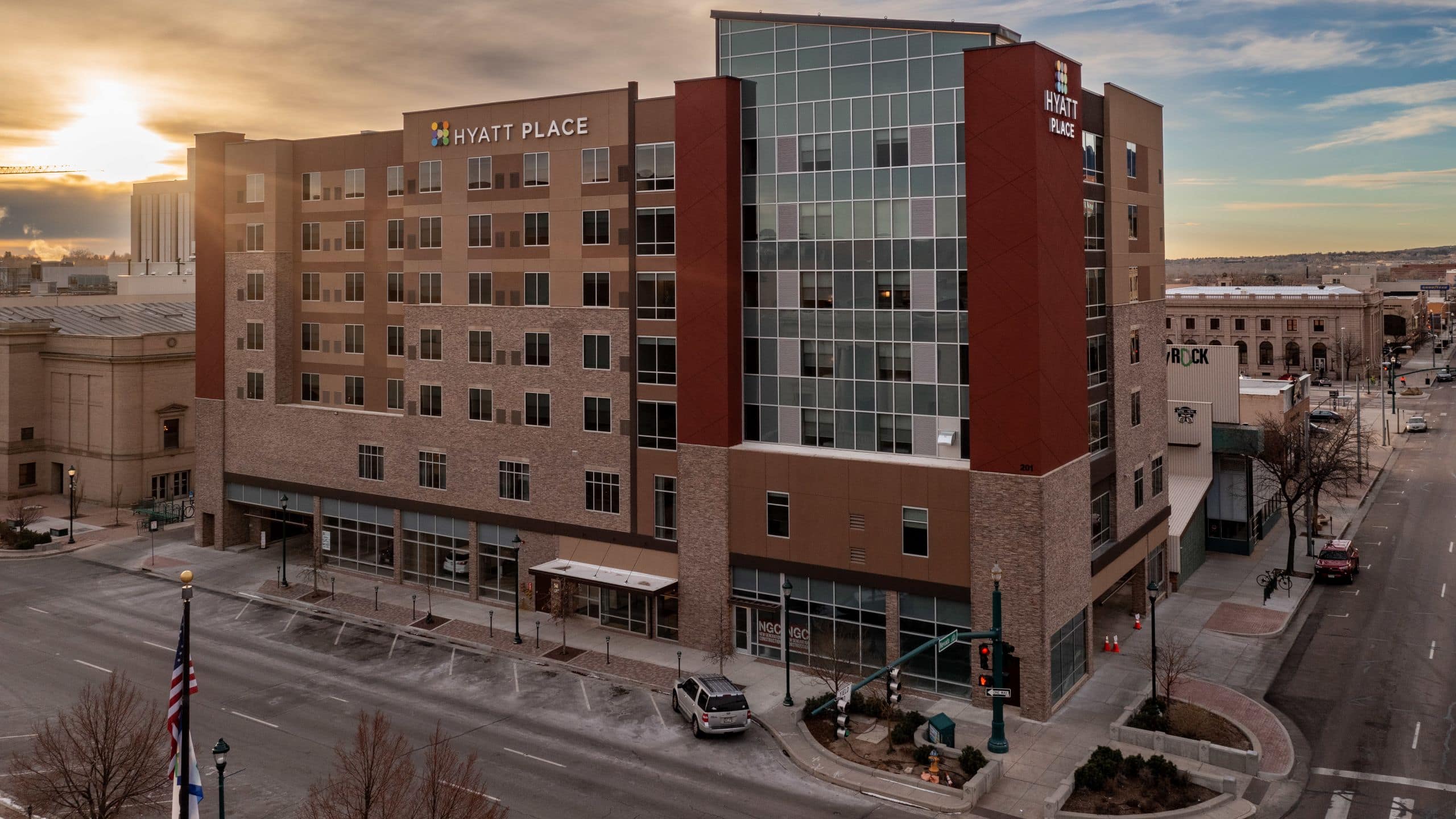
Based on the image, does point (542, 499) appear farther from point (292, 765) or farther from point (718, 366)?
point (292, 765)

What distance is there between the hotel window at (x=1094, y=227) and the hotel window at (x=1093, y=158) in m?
1.01

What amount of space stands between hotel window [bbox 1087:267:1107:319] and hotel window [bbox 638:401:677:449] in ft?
61.0

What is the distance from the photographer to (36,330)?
81.7m

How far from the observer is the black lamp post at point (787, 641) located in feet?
130

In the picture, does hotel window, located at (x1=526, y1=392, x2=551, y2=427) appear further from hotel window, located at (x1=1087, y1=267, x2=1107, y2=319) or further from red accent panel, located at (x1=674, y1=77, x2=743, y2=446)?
hotel window, located at (x1=1087, y1=267, x2=1107, y2=319)

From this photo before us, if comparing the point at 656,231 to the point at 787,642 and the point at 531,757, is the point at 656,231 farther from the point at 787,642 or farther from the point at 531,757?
the point at 531,757

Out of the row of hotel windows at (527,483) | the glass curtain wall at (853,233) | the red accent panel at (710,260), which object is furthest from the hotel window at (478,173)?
the glass curtain wall at (853,233)

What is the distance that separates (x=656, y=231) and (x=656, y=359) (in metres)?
5.85

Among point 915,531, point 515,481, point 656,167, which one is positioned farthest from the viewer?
point 515,481

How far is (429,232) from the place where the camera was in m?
55.4

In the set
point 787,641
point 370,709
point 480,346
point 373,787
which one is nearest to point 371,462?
point 480,346

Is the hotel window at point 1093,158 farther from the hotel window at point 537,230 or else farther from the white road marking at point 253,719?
the white road marking at point 253,719

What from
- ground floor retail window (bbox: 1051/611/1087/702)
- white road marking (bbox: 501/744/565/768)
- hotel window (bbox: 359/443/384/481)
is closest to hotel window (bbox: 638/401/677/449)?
white road marking (bbox: 501/744/565/768)

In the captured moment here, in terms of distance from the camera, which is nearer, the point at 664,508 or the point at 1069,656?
the point at 1069,656
